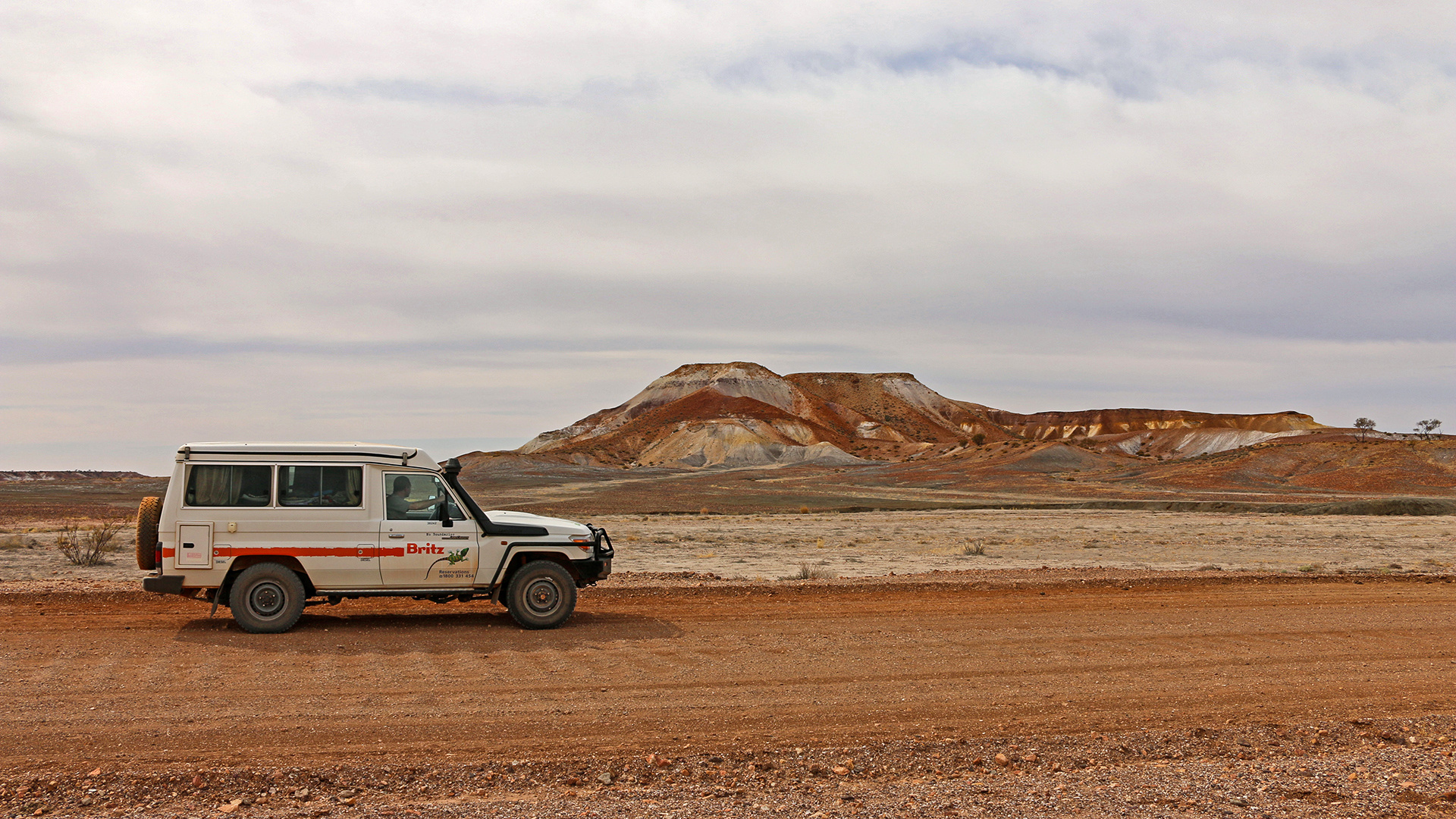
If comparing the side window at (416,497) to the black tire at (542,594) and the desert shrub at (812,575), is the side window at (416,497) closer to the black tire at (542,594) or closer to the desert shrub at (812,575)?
the black tire at (542,594)

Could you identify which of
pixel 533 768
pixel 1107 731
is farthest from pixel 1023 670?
pixel 533 768

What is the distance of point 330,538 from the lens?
11875 mm

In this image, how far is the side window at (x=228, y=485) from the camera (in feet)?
38.1

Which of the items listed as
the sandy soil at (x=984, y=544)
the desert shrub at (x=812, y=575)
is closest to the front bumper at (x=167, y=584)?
the sandy soil at (x=984, y=544)

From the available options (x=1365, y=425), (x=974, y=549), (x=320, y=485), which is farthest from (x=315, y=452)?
(x=1365, y=425)

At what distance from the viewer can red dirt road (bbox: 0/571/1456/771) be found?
7984 mm

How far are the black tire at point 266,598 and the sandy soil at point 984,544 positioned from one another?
10.5m

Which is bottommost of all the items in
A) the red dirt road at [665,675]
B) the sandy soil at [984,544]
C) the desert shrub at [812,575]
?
the sandy soil at [984,544]

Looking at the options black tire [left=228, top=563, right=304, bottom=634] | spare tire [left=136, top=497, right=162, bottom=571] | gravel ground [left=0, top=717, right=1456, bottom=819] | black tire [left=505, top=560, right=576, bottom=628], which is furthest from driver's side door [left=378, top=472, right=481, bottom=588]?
gravel ground [left=0, top=717, right=1456, bottom=819]

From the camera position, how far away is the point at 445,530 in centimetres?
1220

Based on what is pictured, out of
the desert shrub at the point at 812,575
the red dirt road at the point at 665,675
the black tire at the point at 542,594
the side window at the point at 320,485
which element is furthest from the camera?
the desert shrub at the point at 812,575

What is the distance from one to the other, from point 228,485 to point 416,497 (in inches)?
83.6

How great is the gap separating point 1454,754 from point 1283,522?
39603mm

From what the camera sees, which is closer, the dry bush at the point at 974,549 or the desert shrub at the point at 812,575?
the desert shrub at the point at 812,575
